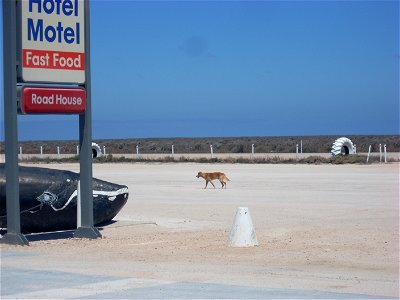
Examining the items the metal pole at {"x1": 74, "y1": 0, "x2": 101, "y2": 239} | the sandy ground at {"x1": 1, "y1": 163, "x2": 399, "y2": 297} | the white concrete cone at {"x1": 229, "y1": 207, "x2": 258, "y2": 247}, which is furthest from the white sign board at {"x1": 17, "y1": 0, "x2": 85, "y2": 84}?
the white concrete cone at {"x1": 229, "y1": 207, "x2": 258, "y2": 247}

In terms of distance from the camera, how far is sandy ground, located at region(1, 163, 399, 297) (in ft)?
37.1

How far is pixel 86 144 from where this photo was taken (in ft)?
50.9

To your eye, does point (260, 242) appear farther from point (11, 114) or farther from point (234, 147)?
point (234, 147)

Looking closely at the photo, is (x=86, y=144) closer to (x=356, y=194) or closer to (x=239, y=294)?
(x=239, y=294)

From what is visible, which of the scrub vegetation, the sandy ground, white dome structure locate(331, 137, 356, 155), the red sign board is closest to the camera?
the sandy ground

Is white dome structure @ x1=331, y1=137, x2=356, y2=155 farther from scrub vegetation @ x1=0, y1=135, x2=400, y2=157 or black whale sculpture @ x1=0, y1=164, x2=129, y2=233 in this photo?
black whale sculpture @ x1=0, y1=164, x2=129, y2=233

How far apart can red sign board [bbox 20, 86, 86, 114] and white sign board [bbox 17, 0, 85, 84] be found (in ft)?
0.62

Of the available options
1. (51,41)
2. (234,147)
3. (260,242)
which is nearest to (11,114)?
(51,41)

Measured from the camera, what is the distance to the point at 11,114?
14430 mm

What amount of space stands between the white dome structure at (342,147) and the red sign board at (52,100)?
36804 millimetres

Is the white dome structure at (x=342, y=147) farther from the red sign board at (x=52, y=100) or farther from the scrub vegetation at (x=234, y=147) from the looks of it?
the red sign board at (x=52, y=100)

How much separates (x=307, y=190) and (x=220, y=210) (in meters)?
6.58

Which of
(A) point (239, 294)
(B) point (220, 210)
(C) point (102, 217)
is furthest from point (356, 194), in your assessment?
(A) point (239, 294)

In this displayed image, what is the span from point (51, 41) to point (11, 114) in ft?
4.89
